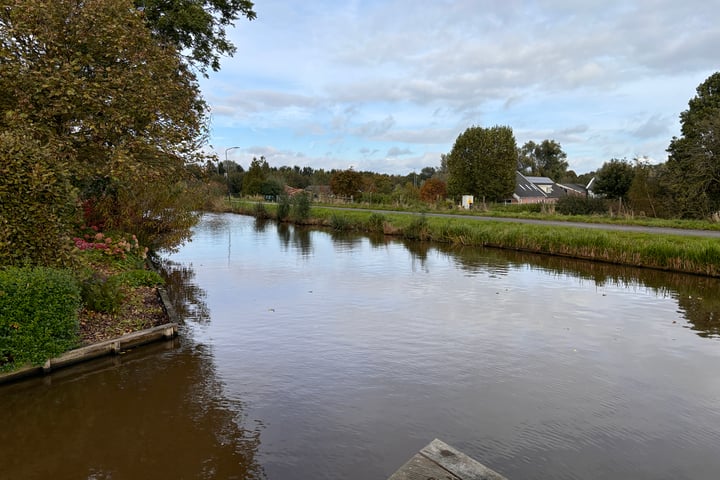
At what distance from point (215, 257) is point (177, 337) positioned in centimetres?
1192

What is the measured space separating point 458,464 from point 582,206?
116 feet

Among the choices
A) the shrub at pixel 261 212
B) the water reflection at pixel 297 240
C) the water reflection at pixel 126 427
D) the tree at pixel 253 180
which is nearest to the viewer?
the water reflection at pixel 126 427

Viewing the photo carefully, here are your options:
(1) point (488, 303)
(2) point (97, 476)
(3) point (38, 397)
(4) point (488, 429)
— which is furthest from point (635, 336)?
(3) point (38, 397)

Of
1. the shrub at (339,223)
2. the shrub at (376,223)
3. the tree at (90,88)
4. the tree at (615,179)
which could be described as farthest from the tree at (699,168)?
the tree at (90,88)

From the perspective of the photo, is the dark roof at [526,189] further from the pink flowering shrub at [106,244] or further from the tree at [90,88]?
the tree at [90,88]

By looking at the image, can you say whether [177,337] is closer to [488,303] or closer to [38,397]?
[38,397]

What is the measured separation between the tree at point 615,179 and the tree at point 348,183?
27154 millimetres

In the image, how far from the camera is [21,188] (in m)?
6.84

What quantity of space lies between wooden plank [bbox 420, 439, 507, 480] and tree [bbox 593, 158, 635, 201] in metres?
39.7

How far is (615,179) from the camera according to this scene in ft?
126

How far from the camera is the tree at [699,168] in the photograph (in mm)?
29422

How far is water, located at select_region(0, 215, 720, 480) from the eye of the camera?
5230 mm

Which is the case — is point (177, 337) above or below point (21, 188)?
below

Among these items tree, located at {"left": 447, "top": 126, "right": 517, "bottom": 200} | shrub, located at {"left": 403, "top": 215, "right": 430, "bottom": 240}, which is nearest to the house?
tree, located at {"left": 447, "top": 126, "right": 517, "bottom": 200}
